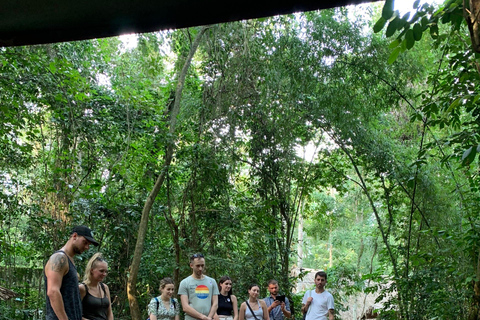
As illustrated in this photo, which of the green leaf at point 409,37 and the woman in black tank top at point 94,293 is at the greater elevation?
the green leaf at point 409,37

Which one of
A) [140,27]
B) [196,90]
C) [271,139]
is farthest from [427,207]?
[140,27]

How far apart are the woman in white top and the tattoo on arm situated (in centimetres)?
245

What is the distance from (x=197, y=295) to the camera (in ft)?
13.3

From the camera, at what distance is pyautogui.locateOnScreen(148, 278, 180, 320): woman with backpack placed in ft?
12.7

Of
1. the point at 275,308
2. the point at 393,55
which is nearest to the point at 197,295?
the point at 275,308

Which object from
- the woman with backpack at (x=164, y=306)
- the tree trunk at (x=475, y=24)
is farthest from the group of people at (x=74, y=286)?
the tree trunk at (x=475, y=24)

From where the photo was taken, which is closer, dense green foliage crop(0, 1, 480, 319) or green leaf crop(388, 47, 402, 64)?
green leaf crop(388, 47, 402, 64)

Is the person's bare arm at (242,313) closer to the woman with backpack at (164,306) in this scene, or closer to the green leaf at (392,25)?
the woman with backpack at (164,306)

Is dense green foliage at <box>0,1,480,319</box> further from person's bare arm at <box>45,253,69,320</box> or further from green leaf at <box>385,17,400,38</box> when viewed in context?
green leaf at <box>385,17,400,38</box>

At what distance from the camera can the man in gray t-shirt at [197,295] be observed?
4.03m

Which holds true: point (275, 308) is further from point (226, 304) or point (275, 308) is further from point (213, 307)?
point (213, 307)

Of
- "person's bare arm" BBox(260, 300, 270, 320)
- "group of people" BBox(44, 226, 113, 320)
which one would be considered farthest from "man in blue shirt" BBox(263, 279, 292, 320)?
"group of people" BBox(44, 226, 113, 320)

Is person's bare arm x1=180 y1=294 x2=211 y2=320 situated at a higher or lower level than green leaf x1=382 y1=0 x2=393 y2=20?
lower

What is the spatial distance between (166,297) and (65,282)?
158 centimetres
